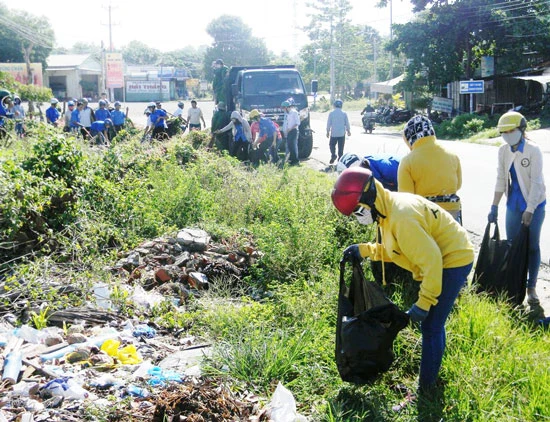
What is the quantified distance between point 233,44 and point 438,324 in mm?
76096

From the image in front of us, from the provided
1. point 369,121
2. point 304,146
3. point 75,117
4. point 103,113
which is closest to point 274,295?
point 304,146

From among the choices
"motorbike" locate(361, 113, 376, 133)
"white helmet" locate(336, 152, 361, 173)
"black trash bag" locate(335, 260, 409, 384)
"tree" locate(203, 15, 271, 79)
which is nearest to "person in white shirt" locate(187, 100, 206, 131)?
"white helmet" locate(336, 152, 361, 173)

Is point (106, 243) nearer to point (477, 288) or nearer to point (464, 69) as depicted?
point (477, 288)

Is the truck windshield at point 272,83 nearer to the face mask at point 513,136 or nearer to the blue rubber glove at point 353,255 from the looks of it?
the face mask at point 513,136

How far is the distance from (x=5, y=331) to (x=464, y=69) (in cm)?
3331

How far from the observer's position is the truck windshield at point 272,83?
55.9ft

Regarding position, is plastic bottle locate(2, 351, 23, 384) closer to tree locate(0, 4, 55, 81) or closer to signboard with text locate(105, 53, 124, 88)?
signboard with text locate(105, 53, 124, 88)

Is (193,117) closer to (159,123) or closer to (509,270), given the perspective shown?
(159,123)

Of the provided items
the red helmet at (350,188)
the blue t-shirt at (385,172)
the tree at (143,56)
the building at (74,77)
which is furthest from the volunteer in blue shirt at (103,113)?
the tree at (143,56)

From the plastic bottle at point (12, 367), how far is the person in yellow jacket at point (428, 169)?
3208mm

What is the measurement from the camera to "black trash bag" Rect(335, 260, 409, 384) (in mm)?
3637

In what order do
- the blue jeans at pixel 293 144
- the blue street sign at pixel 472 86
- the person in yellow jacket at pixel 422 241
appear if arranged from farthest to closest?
the blue street sign at pixel 472 86 → the blue jeans at pixel 293 144 → the person in yellow jacket at pixel 422 241

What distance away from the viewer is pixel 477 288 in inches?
213

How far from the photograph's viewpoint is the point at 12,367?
4020 millimetres
